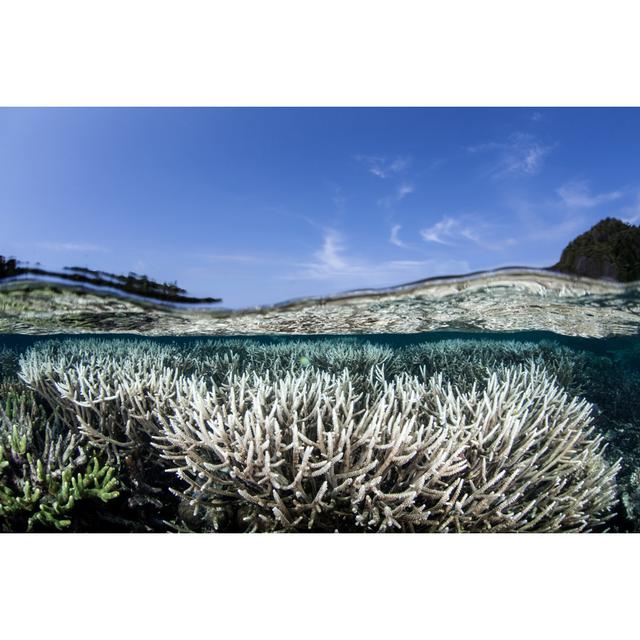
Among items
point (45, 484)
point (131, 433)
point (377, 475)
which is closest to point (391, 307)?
point (377, 475)

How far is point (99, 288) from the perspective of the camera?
6.82 meters

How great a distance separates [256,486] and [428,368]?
6.43 m

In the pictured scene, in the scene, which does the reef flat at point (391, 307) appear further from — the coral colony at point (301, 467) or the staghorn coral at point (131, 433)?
the staghorn coral at point (131, 433)

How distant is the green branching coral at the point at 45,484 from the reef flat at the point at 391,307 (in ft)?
11.3

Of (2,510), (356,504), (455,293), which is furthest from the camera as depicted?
(455,293)

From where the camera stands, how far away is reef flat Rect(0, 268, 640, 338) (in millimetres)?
6938

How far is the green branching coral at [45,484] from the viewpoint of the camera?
3773mm

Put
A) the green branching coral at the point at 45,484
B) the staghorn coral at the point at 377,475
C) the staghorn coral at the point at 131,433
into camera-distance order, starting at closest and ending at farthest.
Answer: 1. the staghorn coral at the point at 377,475
2. the green branching coral at the point at 45,484
3. the staghorn coral at the point at 131,433

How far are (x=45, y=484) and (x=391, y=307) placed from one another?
265 inches

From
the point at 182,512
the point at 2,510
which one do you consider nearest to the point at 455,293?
the point at 182,512

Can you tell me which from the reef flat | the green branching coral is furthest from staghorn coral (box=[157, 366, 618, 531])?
the reef flat

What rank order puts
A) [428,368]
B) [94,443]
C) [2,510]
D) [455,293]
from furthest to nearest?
[428,368], [455,293], [94,443], [2,510]

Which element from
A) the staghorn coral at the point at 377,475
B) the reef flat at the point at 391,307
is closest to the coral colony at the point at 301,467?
the staghorn coral at the point at 377,475
